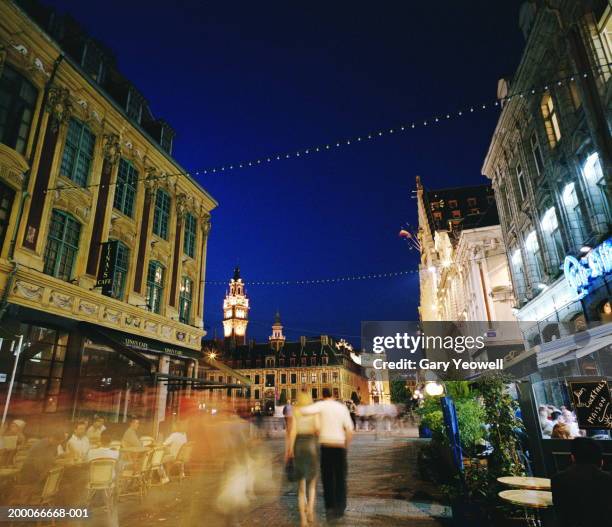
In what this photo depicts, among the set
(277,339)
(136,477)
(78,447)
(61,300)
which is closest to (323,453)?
(136,477)

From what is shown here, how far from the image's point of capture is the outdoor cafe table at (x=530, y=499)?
14.8 feet

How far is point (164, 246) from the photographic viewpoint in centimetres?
1788

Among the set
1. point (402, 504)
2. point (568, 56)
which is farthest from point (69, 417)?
point (568, 56)

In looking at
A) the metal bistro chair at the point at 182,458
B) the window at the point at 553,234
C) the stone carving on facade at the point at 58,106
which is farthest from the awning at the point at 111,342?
the window at the point at 553,234

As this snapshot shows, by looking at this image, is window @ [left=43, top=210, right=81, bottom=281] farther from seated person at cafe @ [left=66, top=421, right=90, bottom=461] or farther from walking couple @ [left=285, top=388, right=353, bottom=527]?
walking couple @ [left=285, top=388, right=353, bottom=527]

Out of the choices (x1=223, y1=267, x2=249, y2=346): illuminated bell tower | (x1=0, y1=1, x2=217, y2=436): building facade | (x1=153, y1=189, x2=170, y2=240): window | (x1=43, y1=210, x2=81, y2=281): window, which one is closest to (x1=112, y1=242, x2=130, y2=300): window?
(x1=0, y1=1, x2=217, y2=436): building facade

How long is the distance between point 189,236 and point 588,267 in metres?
17.3

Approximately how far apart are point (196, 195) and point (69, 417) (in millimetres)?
12848

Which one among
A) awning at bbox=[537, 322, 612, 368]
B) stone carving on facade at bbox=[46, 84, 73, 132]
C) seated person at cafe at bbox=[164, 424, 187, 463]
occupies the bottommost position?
seated person at cafe at bbox=[164, 424, 187, 463]

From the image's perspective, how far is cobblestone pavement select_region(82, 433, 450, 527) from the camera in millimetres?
6219

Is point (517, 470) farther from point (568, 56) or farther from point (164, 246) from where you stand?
point (164, 246)

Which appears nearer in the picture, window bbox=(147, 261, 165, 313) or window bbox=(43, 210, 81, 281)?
window bbox=(43, 210, 81, 281)

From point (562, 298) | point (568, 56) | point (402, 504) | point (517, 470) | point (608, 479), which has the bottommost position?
point (402, 504)

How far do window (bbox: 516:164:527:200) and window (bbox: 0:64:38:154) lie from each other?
19325mm
